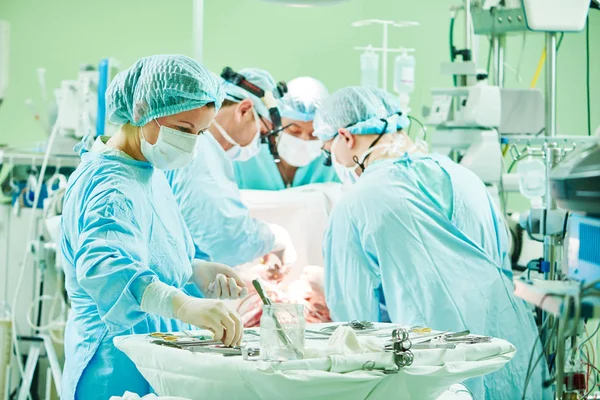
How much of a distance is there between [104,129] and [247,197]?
896mm

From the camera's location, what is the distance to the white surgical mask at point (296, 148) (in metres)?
3.59

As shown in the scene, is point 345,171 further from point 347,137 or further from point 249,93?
point 249,93

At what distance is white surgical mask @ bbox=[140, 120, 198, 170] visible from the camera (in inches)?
81.2

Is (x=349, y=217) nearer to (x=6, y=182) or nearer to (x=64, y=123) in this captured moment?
(x=64, y=123)

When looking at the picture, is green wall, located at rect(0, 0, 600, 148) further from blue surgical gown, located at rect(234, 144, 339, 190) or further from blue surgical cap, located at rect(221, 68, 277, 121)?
blue surgical cap, located at rect(221, 68, 277, 121)

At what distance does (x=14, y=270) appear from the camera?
3953 mm

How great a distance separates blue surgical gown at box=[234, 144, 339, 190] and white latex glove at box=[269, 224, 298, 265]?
52cm

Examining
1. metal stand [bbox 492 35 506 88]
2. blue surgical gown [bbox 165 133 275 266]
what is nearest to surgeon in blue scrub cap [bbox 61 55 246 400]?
blue surgical gown [bbox 165 133 275 266]

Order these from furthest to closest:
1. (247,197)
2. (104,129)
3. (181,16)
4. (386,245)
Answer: (181,16) → (104,129) → (247,197) → (386,245)

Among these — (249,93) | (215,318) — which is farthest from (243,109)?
(215,318)

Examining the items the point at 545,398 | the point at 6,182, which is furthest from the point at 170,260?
the point at 6,182

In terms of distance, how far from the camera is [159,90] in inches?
78.9

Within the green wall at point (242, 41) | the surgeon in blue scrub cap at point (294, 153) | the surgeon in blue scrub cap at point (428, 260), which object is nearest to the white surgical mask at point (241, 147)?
the surgeon in blue scrub cap at point (294, 153)

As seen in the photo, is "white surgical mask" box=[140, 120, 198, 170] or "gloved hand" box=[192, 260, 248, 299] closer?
"white surgical mask" box=[140, 120, 198, 170]
